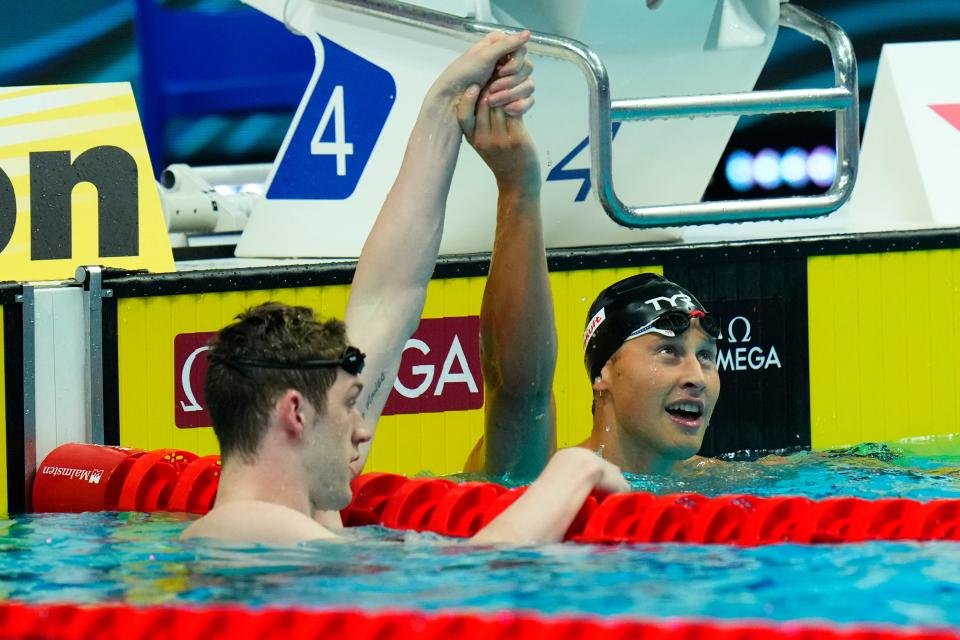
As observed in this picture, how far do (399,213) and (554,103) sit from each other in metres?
1.29

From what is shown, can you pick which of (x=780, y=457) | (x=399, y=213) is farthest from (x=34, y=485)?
(x=780, y=457)

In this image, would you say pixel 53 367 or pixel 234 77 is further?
pixel 234 77

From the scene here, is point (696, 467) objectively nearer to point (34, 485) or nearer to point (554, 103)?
point (554, 103)

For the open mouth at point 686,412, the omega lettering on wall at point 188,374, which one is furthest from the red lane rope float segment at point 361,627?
the open mouth at point 686,412

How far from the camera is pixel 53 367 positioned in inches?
142

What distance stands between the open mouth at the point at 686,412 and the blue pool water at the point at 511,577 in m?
1.00

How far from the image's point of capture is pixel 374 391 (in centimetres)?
307

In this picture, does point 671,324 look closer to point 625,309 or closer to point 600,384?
point 625,309

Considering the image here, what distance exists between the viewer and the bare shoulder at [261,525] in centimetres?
262

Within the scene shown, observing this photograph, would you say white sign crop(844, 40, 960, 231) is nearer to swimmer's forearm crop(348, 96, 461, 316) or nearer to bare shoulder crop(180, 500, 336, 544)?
swimmer's forearm crop(348, 96, 461, 316)

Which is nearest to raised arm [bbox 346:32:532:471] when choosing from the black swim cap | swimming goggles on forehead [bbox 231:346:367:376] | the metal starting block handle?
swimming goggles on forehead [bbox 231:346:367:376]

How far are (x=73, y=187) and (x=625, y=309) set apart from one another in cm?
129

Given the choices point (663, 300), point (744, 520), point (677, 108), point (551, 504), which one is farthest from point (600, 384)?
point (551, 504)

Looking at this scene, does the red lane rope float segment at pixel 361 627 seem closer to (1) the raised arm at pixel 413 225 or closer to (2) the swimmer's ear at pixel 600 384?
(1) the raised arm at pixel 413 225
